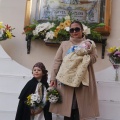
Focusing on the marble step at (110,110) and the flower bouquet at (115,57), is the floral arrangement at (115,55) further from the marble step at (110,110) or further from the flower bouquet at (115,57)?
the marble step at (110,110)

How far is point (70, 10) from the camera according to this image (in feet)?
9.37

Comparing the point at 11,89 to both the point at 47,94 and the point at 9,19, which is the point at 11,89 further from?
the point at 9,19

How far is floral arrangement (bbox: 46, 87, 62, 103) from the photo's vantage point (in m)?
1.99

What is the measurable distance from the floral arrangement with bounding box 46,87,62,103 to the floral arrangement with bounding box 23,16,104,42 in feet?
2.40

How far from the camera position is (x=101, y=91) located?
2.44 m

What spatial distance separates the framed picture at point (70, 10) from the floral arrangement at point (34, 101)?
1019mm

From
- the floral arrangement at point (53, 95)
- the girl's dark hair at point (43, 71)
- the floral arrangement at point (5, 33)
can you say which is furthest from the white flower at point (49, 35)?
the floral arrangement at point (53, 95)

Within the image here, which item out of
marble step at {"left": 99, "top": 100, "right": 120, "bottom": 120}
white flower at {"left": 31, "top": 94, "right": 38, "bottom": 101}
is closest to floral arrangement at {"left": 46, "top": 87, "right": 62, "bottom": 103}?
white flower at {"left": 31, "top": 94, "right": 38, "bottom": 101}

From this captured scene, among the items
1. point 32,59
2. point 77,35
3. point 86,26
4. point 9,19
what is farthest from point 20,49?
point 77,35

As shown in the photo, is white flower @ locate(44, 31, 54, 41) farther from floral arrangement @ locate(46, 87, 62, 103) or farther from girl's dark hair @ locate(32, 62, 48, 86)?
floral arrangement @ locate(46, 87, 62, 103)

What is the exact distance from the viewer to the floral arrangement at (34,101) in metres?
2.07

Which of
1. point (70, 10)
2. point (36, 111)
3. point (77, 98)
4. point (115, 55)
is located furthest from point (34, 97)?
point (70, 10)

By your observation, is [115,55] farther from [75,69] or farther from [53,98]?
[53,98]

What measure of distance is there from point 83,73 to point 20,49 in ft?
3.67
